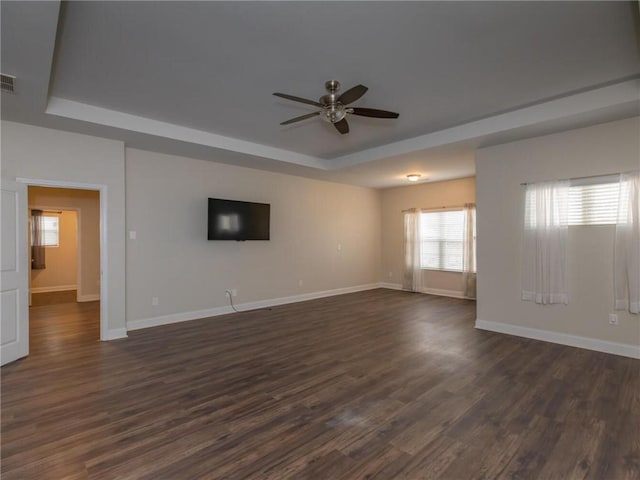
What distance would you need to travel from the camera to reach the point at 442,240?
25.8ft

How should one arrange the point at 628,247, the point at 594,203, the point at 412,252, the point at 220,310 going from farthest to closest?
the point at 412,252 → the point at 220,310 → the point at 594,203 → the point at 628,247

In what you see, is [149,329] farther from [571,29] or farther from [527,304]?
[571,29]

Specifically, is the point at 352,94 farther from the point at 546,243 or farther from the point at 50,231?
the point at 50,231

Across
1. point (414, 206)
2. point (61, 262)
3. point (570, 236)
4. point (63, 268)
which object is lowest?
point (63, 268)

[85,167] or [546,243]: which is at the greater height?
[85,167]

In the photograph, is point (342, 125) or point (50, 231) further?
point (50, 231)

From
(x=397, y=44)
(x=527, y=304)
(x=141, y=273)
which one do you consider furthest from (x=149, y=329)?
(x=527, y=304)

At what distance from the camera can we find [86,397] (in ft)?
9.21

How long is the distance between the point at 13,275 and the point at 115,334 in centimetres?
138

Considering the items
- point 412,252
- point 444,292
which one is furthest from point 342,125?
point 444,292

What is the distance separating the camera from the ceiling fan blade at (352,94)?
9.02ft

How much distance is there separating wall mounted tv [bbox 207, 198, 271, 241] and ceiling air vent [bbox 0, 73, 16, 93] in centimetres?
284

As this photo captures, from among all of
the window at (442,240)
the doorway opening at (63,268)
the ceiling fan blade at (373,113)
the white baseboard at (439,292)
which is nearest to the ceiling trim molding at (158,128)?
the doorway opening at (63,268)

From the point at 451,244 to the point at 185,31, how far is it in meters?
6.88
